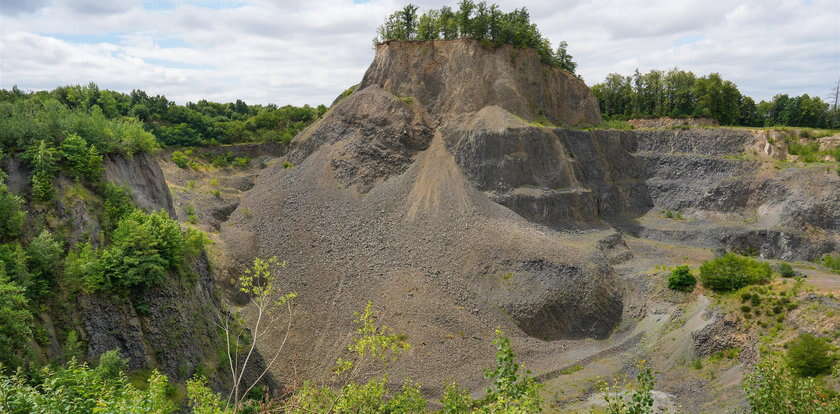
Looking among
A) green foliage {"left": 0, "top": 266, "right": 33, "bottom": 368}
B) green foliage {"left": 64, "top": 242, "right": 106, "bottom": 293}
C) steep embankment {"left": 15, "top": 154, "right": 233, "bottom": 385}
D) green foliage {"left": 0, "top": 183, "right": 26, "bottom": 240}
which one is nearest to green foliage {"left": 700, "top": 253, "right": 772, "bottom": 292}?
steep embankment {"left": 15, "top": 154, "right": 233, "bottom": 385}

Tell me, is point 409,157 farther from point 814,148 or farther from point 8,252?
point 814,148

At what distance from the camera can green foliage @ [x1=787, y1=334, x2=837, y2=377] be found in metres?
21.9

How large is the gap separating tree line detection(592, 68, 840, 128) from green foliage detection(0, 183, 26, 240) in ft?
203

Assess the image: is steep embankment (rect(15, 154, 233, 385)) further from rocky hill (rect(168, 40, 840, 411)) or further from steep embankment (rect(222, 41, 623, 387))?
steep embankment (rect(222, 41, 623, 387))

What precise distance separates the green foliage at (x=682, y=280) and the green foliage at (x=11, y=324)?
33395 millimetres

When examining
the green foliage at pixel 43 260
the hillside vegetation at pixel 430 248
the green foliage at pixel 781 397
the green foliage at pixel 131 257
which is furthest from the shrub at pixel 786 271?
the green foliage at pixel 43 260

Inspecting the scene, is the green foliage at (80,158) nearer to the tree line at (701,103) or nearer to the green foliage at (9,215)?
the green foliage at (9,215)

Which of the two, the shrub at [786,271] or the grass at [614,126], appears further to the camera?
the grass at [614,126]

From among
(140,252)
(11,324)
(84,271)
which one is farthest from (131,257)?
(11,324)

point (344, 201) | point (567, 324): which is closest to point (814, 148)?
point (567, 324)

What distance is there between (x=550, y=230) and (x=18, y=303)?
3289cm

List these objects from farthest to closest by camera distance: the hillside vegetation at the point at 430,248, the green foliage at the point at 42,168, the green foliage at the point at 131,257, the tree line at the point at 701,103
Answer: the tree line at the point at 701,103 < the green foliage at the point at 42,168 < the green foliage at the point at 131,257 < the hillside vegetation at the point at 430,248

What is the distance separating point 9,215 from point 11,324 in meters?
5.23

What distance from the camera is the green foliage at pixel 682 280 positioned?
33631mm
